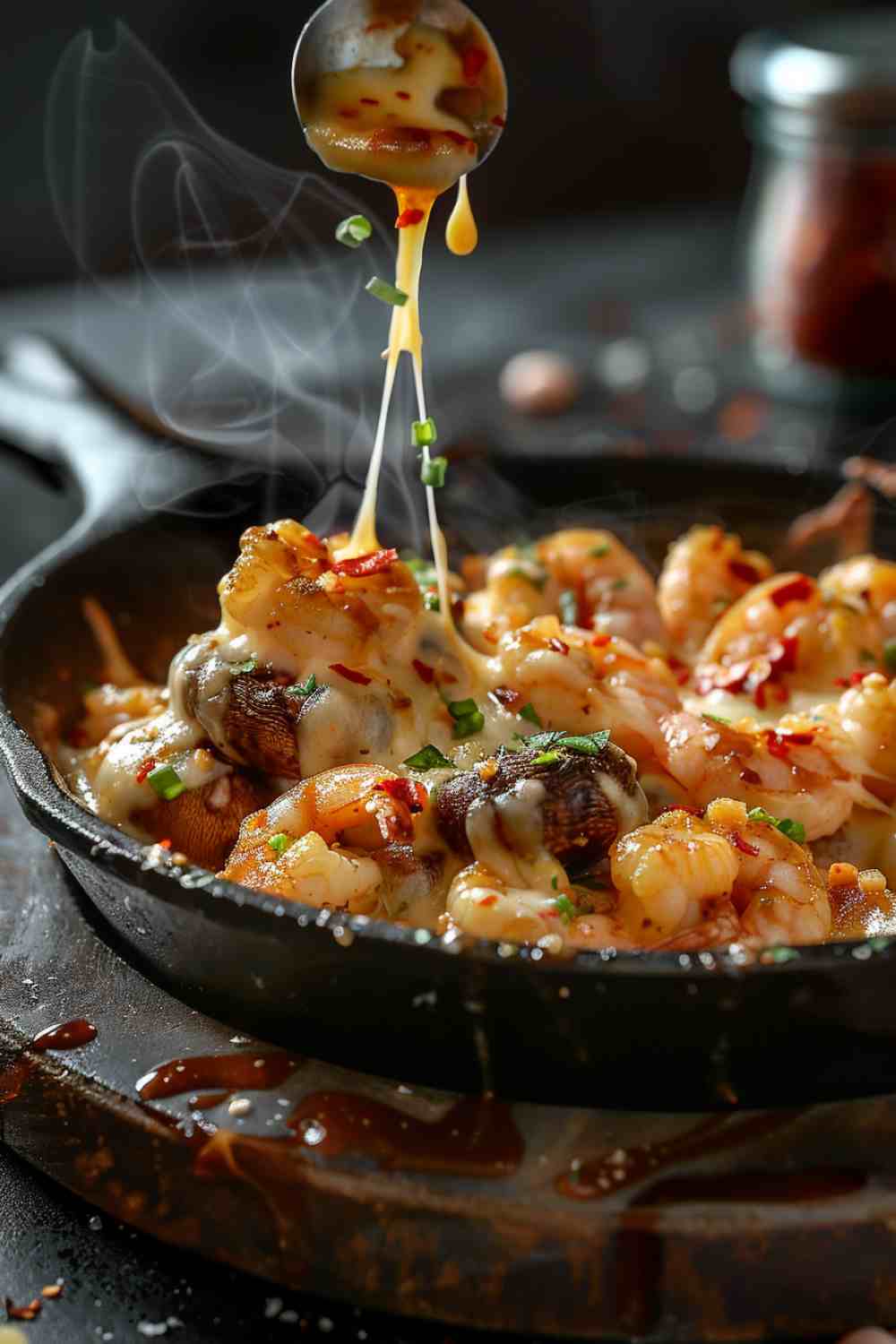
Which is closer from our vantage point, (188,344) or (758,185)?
(758,185)

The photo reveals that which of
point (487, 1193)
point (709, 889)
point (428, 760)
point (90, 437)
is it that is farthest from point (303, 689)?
point (90, 437)

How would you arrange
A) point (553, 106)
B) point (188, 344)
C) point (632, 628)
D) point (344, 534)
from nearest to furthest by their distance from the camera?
point (344, 534) < point (632, 628) < point (188, 344) < point (553, 106)

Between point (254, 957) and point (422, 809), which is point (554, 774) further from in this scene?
point (254, 957)

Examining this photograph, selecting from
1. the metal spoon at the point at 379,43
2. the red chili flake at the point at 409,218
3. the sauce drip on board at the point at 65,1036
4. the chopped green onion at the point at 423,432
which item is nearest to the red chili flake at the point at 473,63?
the metal spoon at the point at 379,43

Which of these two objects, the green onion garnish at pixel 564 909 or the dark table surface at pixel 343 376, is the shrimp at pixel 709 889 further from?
the dark table surface at pixel 343 376

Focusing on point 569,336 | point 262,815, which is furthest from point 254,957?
point 569,336

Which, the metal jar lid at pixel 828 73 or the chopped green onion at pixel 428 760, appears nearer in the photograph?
the chopped green onion at pixel 428 760

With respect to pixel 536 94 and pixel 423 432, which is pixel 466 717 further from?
pixel 536 94
